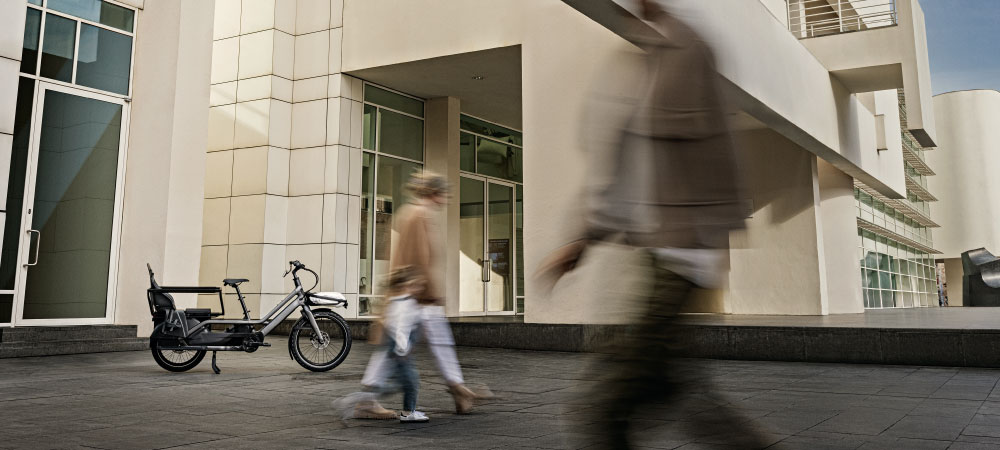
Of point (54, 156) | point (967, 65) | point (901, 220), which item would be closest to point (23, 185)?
point (54, 156)

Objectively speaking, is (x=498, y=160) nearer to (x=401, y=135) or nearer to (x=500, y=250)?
(x=500, y=250)

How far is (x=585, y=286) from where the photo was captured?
11398mm

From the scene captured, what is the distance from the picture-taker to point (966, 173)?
52.0 m

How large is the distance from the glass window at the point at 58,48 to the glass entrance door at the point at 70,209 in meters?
0.21

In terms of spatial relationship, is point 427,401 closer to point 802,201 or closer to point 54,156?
point 54,156

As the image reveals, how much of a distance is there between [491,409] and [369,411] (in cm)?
95

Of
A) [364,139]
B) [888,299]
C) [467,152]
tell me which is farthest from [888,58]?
[888,299]

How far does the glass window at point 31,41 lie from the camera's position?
10.2 m

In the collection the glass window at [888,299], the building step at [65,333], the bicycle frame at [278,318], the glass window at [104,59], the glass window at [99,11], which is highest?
the glass window at [99,11]

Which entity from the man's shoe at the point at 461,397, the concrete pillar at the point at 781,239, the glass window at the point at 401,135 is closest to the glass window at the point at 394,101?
the glass window at the point at 401,135

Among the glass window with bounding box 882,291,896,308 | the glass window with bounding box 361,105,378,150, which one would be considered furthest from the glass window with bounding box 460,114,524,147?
the glass window with bounding box 882,291,896,308

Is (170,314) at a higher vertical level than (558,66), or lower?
lower

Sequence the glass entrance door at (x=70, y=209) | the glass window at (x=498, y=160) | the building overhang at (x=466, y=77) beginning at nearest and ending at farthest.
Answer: the glass entrance door at (x=70, y=209) → the building overhang at (x=466, y=77) → the glass window at (x=498, y=160)

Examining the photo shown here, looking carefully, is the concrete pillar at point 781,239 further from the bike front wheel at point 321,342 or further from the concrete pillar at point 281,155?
the bike front wheel at point 321,342
